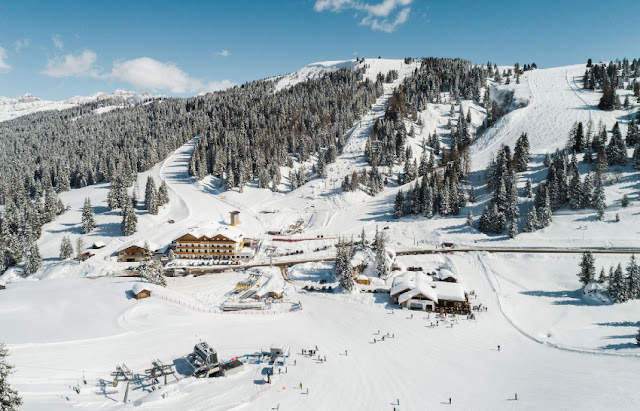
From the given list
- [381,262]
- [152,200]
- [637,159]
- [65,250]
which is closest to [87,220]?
[65,250]

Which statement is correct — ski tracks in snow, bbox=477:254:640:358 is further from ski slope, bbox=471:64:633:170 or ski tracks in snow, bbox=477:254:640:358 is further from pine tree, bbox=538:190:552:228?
ski slope, bbox=471:64:633:170

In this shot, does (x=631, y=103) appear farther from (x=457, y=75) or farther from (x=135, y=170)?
(x=135, y=170)

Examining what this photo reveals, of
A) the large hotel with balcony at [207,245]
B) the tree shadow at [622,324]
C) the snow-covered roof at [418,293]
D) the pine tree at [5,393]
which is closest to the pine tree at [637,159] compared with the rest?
the tree shadow at [622,324]

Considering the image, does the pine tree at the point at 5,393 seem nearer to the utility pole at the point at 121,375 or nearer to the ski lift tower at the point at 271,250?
the utility pole at the point at 121,375

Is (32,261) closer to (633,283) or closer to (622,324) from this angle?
(622,324)

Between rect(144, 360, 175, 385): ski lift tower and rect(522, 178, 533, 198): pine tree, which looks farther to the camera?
rect(522, 178, 533, 198): pine tree

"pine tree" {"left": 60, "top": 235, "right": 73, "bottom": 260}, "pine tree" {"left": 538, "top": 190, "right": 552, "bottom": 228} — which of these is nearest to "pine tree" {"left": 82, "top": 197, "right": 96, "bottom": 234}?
"pine tree" {"left": 60, "top": 235, "right": 73, "bottom": 260}
